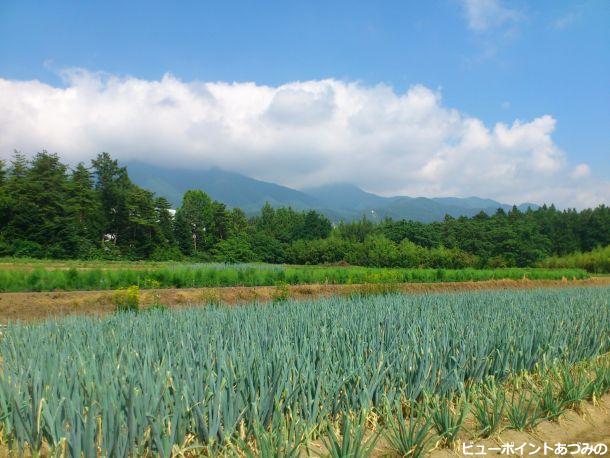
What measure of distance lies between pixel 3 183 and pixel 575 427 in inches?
1650

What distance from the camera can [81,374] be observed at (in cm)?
309

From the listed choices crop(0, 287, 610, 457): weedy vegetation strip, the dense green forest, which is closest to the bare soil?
crop(0, 287, 610, 457): weedy vegetation strip

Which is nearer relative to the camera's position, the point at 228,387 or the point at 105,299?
the point at 228,387

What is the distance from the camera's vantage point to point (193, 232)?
43.9 metres

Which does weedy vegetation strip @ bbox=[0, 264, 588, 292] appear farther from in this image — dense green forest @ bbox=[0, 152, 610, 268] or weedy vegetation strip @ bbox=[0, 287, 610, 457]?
dense green forest @ bbox=[0, 152, 610, 268]

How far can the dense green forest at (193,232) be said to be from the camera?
106 feet

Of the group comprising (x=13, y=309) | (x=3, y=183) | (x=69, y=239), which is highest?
(x=3, y=183)

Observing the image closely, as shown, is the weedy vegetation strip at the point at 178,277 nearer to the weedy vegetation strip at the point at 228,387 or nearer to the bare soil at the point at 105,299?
the bare soil at the point at 105,299

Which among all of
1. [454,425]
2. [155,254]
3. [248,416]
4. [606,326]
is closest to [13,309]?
[248,416]

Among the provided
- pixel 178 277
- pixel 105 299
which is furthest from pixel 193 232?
pixel 105 299

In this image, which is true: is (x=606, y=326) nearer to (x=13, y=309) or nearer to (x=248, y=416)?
(x=248, y=416)

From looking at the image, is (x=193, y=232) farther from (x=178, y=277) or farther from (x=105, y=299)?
(x=105, y=299)

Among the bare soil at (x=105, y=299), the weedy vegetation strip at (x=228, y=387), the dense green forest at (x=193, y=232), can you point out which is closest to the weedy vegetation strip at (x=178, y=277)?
the bare soil at (x=105, y=299)

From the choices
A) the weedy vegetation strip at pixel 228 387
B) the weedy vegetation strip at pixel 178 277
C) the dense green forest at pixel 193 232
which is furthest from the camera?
the dense green forest at pixel 193 232
